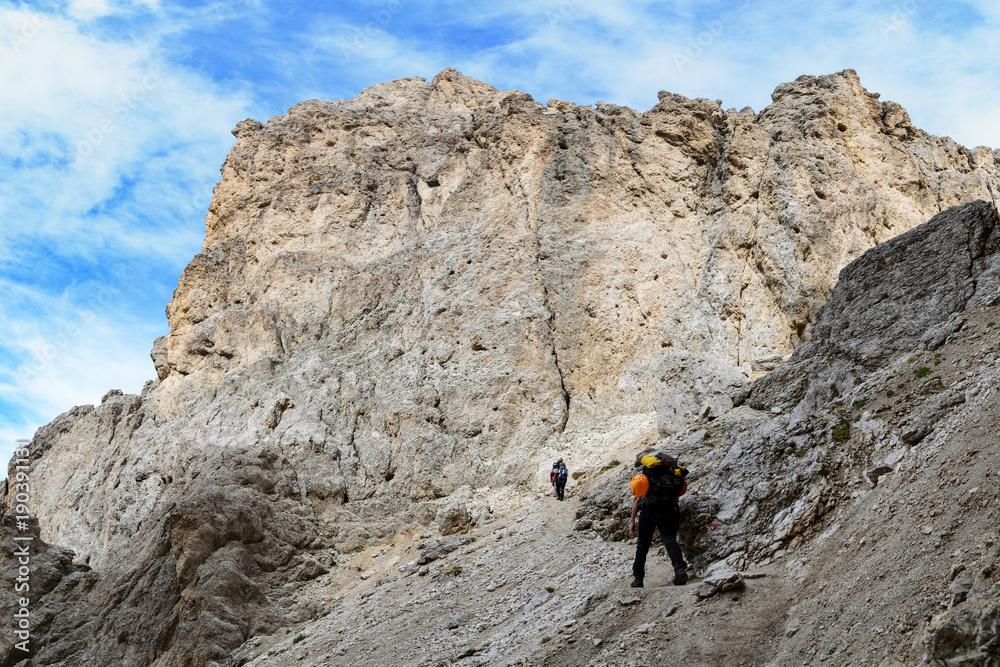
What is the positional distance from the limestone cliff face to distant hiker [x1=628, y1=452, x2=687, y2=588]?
11317mm

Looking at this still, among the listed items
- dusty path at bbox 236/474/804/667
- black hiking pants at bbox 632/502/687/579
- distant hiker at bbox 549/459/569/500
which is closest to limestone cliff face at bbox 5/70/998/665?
distant hiker at bbox 549/459/569/500

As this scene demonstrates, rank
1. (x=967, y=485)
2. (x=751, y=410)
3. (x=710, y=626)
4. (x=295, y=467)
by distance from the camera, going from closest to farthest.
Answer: (x=967, y=485), (x=710, y=626), (x=751, y=410), (x=295, y=467)

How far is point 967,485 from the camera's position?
9141 mm

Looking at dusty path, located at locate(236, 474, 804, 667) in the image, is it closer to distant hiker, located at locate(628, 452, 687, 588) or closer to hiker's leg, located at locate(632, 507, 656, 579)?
hiker's leg, located at locate(632, 507, 656, 579)

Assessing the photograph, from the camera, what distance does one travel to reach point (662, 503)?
38.2 feet

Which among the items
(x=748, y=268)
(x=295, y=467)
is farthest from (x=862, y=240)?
(x=295, y=467)

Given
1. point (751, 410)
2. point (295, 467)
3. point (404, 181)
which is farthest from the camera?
point (404, 181)

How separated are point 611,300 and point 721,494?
22349mm

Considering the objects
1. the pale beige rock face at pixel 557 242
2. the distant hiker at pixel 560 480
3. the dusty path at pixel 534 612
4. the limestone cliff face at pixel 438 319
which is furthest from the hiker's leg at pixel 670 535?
the pale beige rock face at pixel 557 242

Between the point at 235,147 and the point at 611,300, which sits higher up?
the point at 235,147

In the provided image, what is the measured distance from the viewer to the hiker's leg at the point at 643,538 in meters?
11.7

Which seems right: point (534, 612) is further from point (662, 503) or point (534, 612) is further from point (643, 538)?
point (662, 503)

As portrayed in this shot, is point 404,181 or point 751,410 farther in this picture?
point 404,181

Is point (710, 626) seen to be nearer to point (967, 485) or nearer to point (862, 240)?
point (967, 485)
